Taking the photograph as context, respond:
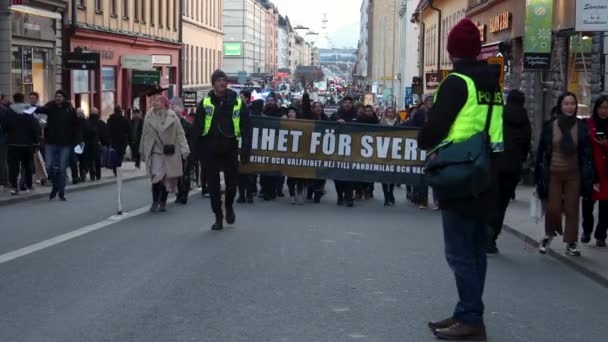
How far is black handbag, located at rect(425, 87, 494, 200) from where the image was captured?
6547 millimetres

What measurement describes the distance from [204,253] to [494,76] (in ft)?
15.9

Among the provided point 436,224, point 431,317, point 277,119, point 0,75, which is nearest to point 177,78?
point 0,75

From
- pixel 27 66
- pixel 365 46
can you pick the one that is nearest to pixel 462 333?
pixel 27 66

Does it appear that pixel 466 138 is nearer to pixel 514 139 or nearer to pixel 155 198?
pixel 514 139

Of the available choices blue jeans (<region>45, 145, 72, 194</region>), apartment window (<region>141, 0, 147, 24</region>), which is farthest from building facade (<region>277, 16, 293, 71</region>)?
blue jeans (<region>45, 145, 72, 194</region>)

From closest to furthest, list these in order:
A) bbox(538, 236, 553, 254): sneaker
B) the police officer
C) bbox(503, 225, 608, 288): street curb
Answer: bbox(503, 225, 608, 288): street curb, bbox(538, 236, 553, 254): sneaker, the police officer

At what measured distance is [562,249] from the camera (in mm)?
12133

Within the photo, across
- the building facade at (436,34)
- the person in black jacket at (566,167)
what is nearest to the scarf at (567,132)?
the person in black jacket at (566,167)

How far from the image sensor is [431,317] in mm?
7582

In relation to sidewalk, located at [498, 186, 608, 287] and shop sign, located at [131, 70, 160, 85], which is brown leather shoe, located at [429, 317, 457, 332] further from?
shop sign, located at [131, 70, 160, 85]

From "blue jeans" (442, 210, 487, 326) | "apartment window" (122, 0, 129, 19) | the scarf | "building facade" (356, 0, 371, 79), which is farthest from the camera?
"building facade" (356, 0, 371, 79)

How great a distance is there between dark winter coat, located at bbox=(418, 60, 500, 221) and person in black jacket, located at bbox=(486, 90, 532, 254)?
15.8 ft

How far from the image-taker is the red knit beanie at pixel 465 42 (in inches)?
266

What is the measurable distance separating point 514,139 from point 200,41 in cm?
5738
